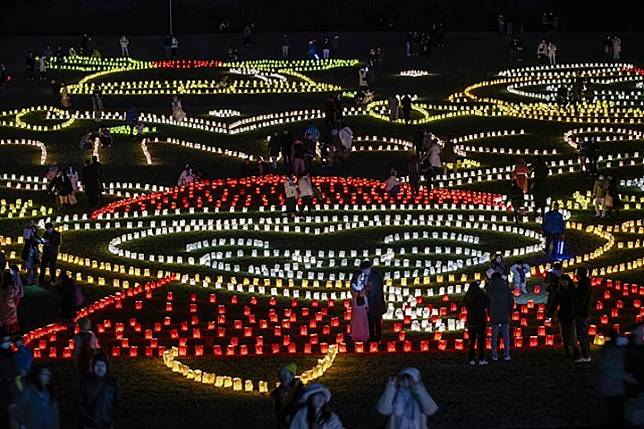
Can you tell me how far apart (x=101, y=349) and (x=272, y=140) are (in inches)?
849

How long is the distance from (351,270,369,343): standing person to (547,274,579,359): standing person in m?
3.31

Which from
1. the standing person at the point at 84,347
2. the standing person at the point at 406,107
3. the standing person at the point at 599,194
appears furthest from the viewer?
the standing person at the point at 406,107

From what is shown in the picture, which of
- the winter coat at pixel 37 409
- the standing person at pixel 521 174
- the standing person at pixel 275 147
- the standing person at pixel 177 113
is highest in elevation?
the standing person at pixel 177 113

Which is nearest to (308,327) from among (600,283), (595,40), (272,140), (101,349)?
(101,349)

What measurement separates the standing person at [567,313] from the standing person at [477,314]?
1.12 metres

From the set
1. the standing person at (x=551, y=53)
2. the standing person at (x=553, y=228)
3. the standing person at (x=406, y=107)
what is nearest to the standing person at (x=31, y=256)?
the standing person at (x=553, y=228)

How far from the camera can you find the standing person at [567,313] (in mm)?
25891

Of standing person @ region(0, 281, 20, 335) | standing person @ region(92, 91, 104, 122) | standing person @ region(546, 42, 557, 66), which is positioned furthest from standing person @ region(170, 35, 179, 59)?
standing person @ region(0, 281, 20, 335)

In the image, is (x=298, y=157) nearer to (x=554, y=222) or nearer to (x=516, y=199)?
(x=516, y=199)

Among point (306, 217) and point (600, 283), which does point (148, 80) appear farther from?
point (600, 283)

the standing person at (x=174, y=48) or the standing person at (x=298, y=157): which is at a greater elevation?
the standing person at (x=174, y=48)

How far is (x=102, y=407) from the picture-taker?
19.8 meters

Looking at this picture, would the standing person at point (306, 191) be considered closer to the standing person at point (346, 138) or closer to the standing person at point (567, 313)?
the standing person at point (346, 138)

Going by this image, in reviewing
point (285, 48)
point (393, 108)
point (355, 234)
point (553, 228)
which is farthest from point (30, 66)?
point (553, 228)
